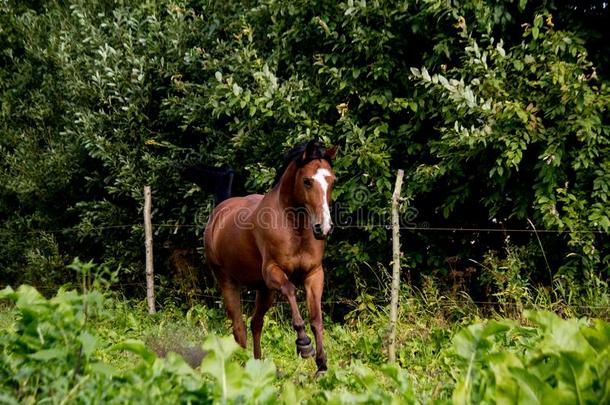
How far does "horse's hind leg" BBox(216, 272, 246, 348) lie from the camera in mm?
7871

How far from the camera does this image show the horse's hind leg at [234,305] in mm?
7871

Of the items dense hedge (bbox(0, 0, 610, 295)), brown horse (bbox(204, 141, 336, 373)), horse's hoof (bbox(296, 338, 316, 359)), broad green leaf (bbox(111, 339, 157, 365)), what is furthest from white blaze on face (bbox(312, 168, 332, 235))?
broad green leaf (bbox(111, 339, 157, 365))

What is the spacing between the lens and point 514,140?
287 inches

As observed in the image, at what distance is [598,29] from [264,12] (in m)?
4.44

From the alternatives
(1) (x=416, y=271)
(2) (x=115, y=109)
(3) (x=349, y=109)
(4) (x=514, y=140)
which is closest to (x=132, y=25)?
(2) (x=115, y=109)

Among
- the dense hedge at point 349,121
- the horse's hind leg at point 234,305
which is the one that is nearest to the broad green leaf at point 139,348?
the horse's hind leg at point 234,305

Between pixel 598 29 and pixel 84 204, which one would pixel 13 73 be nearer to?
pixel 84 204

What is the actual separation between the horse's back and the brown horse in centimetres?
1

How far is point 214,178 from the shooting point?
923 centimetres

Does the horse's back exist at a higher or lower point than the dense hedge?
lower

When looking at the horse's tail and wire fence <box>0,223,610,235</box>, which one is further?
the horse's tail

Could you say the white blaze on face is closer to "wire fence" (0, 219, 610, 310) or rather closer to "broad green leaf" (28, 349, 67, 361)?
"wire fence" (0, 219, 610, 310)

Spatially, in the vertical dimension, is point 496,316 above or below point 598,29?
below

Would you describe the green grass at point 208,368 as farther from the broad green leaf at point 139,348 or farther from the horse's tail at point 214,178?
the horse's tail at point 214,178
